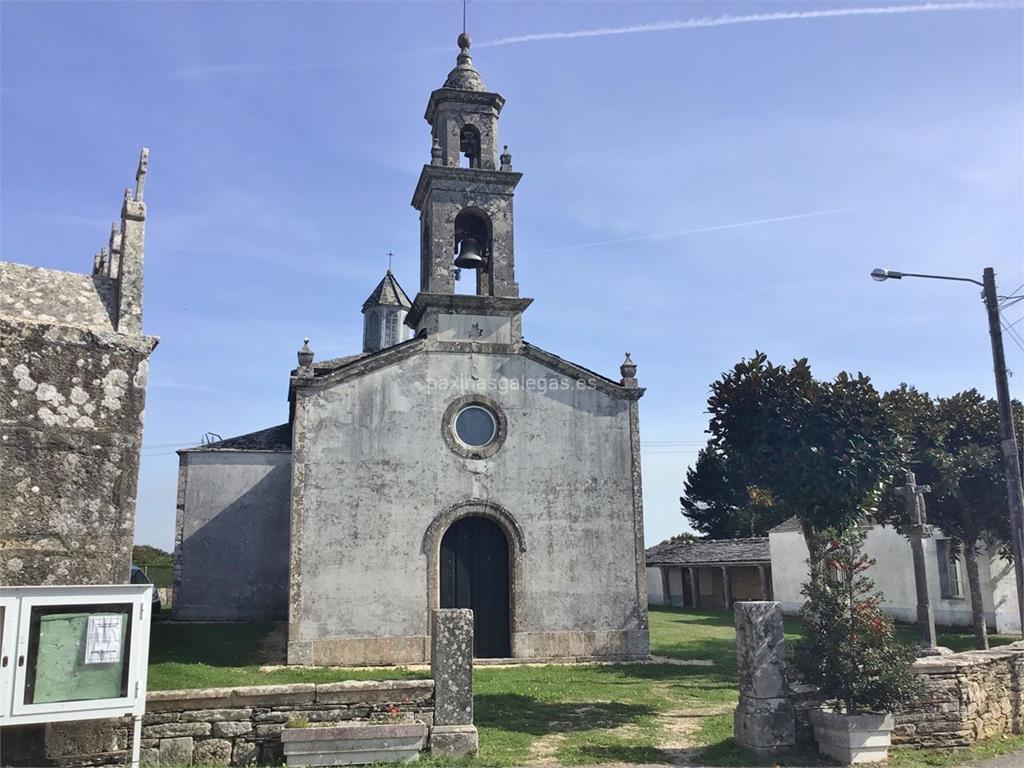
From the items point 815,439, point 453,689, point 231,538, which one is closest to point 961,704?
point 815,439

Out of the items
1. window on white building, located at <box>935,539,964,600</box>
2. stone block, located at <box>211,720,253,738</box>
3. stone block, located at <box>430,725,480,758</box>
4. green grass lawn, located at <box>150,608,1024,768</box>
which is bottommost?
green grass lawn, located at <box>150,608,1024,768</box>

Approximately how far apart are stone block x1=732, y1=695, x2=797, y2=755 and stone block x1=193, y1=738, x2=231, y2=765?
616 cm

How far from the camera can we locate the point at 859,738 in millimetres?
9406

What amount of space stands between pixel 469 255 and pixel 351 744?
13548 mm

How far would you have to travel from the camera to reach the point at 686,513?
2135 inches

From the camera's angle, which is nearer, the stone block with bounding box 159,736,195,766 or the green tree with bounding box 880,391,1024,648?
the stone block with bounding box 159,736,195,766

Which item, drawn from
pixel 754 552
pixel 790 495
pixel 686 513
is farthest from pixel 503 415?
pixel 686 513

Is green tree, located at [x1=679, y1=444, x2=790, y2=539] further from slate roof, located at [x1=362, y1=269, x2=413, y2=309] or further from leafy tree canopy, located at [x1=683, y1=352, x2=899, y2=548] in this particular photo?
leafy tree canopy, located at [x1=683, y1=352, x2=899, y2=548]

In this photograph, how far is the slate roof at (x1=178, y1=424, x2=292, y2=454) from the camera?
23953mm

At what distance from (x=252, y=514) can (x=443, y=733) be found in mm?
15919

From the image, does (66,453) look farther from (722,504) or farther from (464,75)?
(722,504)

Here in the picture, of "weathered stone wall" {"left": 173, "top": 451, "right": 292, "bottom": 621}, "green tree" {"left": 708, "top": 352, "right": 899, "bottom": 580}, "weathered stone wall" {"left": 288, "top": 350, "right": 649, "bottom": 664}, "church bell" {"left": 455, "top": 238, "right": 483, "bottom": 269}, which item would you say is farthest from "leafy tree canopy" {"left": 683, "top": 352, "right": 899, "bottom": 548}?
"weathered stone wall" {"left": 173, "top": 451, "right": 292, "bottom": 621}

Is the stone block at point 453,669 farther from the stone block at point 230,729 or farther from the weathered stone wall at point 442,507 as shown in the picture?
the weathered stone wall at point 442,507

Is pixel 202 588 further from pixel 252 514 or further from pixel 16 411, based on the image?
pixel 16 411
